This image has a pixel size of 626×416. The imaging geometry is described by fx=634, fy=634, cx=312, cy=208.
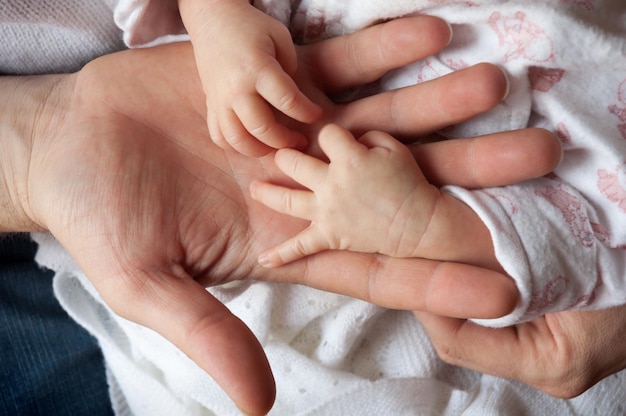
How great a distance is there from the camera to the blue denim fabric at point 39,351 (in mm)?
1007

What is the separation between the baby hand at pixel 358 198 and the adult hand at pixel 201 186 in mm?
46

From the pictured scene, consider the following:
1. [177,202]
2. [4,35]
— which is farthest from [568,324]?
[4,35]

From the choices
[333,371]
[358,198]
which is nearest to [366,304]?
[333,371]

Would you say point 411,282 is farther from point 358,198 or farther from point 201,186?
point 201,186

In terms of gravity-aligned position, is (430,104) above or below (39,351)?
above

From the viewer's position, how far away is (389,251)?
777 mm

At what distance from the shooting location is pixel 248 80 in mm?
739

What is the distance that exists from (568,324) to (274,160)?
1.56 feet

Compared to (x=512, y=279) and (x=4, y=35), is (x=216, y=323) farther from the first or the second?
(x=4, y=35)

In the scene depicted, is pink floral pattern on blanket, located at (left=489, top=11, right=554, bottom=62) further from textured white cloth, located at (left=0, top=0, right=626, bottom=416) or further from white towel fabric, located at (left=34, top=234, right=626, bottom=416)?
white towel fabric, located at (left=34, top=234, right=626, bottom=416)

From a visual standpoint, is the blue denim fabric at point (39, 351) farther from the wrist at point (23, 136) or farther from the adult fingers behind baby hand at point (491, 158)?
the adult fingers behind baby hand at point (491, 158)

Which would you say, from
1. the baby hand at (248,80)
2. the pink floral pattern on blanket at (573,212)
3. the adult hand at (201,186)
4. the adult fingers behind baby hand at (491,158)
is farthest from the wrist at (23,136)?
the pink floral pattern on blanket at (573,212)

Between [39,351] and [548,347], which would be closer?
[548,347]

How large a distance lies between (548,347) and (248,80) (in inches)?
22.2
